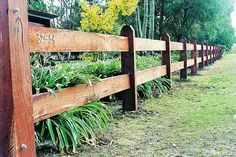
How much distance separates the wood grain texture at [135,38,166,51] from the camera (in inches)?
172

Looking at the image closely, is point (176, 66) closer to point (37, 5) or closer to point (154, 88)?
point (154, 88)

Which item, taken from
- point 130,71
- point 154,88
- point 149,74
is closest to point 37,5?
point 154,88

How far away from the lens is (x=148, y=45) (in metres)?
4.85

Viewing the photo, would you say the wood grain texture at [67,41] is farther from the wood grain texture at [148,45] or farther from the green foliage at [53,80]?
the wood grain texture at [148,45]

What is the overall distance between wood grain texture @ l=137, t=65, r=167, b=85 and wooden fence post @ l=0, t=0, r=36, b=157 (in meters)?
2.56

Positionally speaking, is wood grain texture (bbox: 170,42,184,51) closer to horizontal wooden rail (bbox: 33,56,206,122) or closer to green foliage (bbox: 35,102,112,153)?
horizontal wooden rail (bbox: 33,56,206,122)

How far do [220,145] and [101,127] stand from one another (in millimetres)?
1012

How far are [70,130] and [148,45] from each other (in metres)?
2.53

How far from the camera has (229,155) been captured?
2439 mm

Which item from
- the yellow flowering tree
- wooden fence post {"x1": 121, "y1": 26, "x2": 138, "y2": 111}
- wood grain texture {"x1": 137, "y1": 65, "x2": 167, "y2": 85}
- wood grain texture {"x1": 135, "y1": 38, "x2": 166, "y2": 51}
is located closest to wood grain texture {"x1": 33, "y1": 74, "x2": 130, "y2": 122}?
wooden fence post {"x1": 121, "y1": 26, "x2": 138, "y2": 111}

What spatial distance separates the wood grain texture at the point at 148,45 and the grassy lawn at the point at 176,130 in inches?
28.9

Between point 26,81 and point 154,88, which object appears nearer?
point 26,81

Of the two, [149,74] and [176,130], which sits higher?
[149,74]

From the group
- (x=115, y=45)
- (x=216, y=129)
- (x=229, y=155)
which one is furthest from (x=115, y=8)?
(x=229, y=155)
